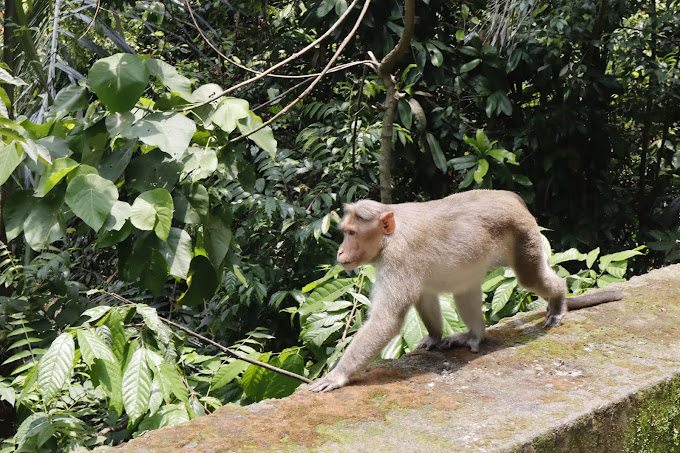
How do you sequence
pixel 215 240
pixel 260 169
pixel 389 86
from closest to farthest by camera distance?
pixel 215 240 → pixel 389 86 → pixel 260 169

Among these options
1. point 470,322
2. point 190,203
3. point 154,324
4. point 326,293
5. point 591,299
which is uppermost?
point 190,203

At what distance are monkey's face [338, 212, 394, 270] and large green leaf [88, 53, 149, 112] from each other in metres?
1.26

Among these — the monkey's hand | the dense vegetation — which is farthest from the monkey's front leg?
the dense vegetation

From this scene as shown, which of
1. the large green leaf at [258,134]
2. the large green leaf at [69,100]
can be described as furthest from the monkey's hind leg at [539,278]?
the large green leaf at [69,100]

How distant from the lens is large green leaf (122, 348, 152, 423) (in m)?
3.12

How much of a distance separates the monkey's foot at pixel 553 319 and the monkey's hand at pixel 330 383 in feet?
4.76

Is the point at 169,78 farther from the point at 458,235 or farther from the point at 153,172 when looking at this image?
the point at 458,235

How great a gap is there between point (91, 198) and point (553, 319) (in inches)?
106

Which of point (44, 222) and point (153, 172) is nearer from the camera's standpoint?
point (44, 222)

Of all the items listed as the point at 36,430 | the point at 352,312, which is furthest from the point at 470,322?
the point at 36,430

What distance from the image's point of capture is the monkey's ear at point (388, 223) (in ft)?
11.5

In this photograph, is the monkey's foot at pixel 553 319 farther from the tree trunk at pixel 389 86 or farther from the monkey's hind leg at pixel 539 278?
the tree trunk at pixel 389 86

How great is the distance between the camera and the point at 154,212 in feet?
10.1

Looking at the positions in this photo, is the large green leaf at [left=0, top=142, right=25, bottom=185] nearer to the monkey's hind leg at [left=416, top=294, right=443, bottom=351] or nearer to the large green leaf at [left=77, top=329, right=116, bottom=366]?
the large green leaf at [left=77, top=329, right=116, bottom=366]
